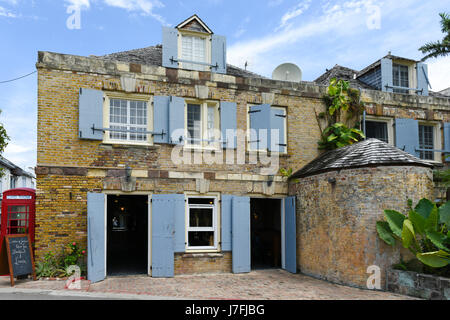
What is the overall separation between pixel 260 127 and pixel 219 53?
9.25 ft

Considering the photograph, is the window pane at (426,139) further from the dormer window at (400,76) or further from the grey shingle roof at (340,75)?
the grey shingle roof at (340,75)

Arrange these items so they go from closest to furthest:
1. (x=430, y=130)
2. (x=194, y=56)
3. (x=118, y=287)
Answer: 1. (x=118, y=287)
2. (x=194, y=56)
3. (x=430, y=130)

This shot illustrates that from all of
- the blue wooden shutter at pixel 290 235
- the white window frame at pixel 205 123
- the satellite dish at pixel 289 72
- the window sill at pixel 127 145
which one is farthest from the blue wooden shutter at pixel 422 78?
the window sill at pixel 127 145

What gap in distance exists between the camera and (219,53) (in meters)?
11.6

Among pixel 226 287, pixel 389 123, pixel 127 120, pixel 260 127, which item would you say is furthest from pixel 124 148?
pixel 389 123

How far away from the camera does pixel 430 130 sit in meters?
14.1

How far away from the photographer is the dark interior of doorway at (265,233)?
1216 cm

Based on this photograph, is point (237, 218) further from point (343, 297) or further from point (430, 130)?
point (430, 130)

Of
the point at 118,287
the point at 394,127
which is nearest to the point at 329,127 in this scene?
the point at 394,127

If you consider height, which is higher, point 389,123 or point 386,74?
point 386,74

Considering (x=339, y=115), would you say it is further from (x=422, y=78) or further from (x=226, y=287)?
(x=226, y=287)

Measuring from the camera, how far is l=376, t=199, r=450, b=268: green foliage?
25.1ft

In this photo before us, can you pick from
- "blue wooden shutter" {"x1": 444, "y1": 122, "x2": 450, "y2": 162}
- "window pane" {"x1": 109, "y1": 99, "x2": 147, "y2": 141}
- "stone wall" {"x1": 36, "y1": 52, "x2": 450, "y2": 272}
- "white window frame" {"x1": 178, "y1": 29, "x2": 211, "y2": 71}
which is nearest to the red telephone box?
"stone wall" {"x1": 36, "y1": 52, "x2": 450, "y2": 272}

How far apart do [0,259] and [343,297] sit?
8.49 metres
